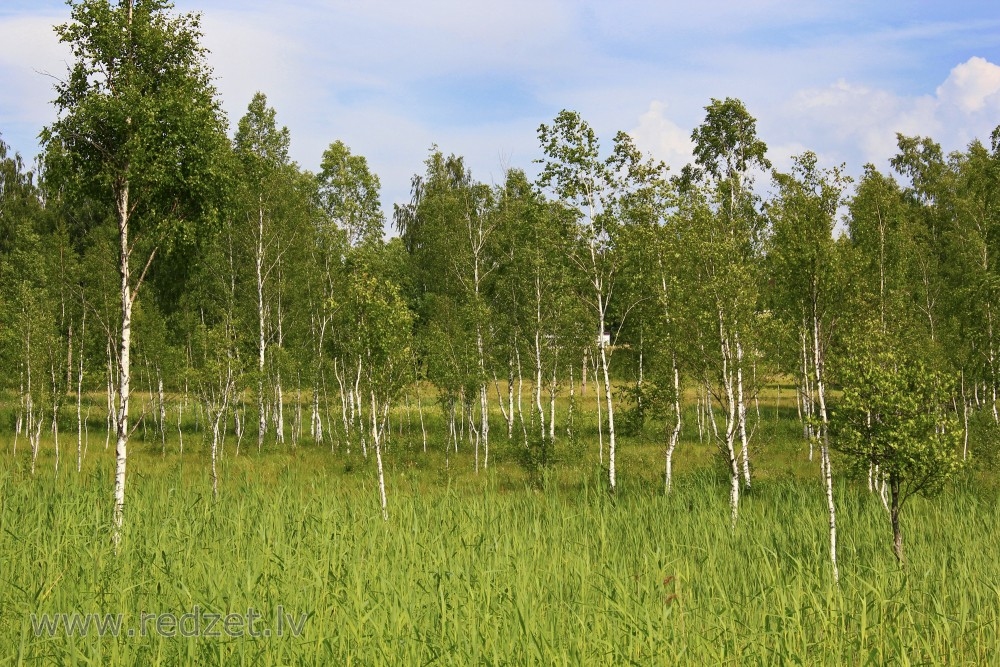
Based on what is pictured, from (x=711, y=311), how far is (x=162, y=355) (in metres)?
30.2

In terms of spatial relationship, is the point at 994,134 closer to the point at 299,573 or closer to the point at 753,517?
the point at 753,517

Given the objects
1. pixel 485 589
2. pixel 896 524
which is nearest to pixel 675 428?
pixel 896 524

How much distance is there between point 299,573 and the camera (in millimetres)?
9930

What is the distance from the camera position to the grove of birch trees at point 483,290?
15750mm

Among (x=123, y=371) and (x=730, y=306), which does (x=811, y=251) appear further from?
(x=123, y=371)

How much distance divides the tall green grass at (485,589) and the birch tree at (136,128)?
4.45 m

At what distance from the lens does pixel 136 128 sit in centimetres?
1627

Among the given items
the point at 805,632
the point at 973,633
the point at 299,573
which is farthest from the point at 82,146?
the point at 973,633

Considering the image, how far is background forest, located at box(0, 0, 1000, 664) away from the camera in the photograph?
13367 millimetres

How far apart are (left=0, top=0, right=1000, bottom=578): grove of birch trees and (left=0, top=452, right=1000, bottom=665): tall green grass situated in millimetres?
1654

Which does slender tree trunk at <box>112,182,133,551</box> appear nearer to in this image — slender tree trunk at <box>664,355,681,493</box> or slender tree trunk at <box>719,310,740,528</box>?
slender tree trunk at <box>719,310,740,528</box>

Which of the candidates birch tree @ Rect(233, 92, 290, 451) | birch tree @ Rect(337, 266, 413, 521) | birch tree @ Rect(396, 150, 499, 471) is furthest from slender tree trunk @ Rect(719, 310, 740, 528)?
birch tree @ Rect(233, 92, 290, 451)

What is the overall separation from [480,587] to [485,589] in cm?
55

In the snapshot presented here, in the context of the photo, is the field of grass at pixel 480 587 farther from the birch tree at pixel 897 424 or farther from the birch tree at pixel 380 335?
the birch tree at pixel 380 335
